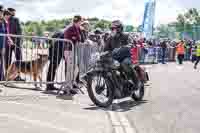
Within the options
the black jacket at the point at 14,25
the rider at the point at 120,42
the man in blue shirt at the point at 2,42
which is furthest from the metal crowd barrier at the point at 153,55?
the rider at the point at 120,42

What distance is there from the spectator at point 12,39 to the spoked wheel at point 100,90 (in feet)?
8.54

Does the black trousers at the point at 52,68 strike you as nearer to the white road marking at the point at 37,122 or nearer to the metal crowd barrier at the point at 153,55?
the white road marking at the point at 37,122

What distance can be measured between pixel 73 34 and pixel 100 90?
2544 mm

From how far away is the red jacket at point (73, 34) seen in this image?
12.9 metres

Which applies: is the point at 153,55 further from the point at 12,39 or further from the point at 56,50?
the point at 12,39

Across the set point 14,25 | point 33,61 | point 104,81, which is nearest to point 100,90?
point 104,81

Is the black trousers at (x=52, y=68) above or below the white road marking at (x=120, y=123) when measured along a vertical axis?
above

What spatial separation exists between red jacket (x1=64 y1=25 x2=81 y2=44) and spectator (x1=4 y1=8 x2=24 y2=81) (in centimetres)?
119

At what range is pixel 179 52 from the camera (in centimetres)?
3512

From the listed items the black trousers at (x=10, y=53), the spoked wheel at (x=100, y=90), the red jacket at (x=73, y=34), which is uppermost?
the red jacket at (x=73, y=34)

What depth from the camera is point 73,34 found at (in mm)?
12898

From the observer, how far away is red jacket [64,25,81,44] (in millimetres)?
12891

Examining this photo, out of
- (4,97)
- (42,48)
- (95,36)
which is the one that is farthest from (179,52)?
(4,97)

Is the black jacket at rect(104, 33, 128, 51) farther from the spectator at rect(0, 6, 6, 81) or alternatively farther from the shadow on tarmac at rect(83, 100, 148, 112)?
the spectator at rect(0, 6, 6, 81)
